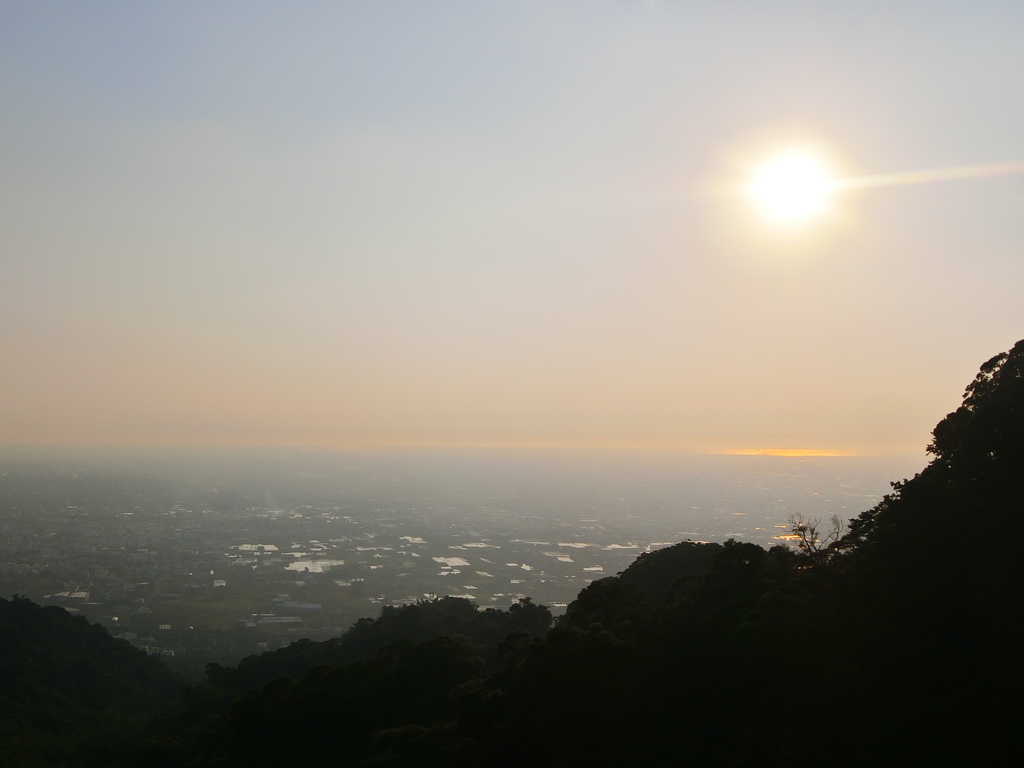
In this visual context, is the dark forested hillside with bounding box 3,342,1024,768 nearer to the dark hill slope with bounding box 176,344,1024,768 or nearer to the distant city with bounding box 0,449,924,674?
the dark hill slope with bounding box 176,344,1024,768

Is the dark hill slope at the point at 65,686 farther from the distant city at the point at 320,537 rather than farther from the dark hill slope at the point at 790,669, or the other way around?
the dark hill slope at the point at 790,669

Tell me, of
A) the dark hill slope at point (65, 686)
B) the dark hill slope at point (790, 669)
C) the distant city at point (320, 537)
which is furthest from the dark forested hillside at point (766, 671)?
the distant city at point (320, 537)

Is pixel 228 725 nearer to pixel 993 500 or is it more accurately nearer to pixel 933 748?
pixel 933 748

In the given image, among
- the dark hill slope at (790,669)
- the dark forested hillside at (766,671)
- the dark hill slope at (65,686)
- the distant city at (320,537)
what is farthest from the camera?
the distant city at (320,537)

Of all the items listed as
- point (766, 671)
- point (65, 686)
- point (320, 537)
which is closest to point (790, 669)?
point (766, 671)

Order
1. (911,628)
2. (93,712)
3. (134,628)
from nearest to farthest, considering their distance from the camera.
Result: 1. (911,628)
2. (93,712)
3. (134,628)

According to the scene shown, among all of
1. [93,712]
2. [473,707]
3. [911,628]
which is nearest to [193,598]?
[93,712]
